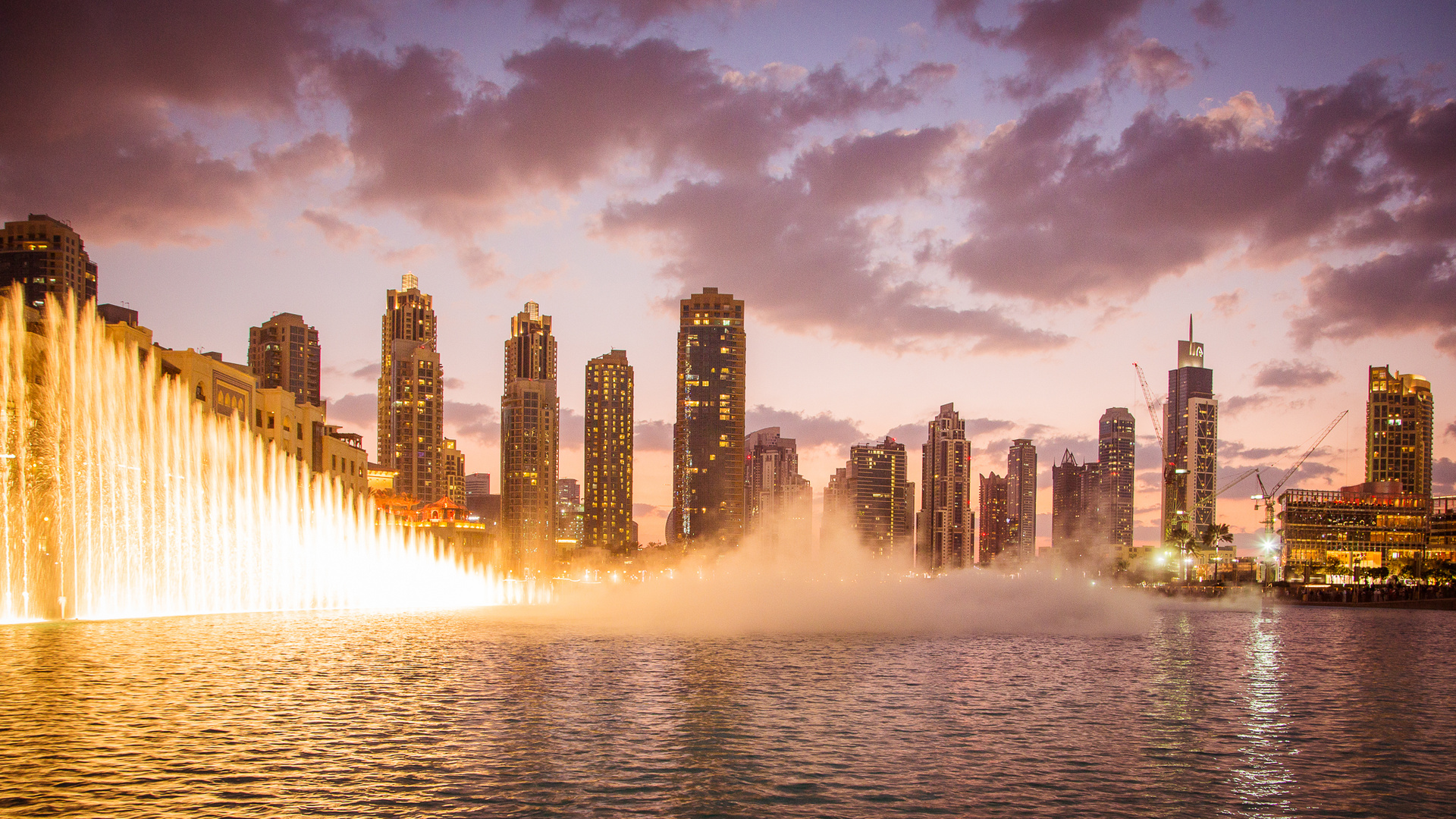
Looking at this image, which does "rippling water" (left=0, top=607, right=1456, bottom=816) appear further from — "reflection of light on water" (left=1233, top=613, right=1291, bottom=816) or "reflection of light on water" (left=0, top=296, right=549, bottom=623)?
"reflection of light on water" (left=0, top=296, right=549, bottom=623)

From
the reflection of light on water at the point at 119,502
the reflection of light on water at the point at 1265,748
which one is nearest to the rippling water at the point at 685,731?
the reflection of light on water at the point at 1265,748

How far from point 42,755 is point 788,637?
159ft

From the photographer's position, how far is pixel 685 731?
3216 cm

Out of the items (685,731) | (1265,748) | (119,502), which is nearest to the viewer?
(1265,748)

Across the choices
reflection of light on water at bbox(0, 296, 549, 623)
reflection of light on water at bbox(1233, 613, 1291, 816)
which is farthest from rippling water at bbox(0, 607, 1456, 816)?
reflection of light on water at bbox(0, 296, 549, 623)

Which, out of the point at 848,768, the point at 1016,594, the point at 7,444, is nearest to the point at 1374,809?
the point at 848,768

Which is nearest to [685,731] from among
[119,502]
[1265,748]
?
[1265,748]

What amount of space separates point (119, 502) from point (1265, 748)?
2636 inches

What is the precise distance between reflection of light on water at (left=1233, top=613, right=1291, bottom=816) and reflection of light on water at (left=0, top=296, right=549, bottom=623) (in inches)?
2487

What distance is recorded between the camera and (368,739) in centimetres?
2953

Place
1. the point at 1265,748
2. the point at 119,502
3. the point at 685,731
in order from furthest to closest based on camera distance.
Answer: the point at 119,502, the point at 685,731, the point at 1265,748

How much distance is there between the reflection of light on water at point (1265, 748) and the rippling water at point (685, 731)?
15 centimetres

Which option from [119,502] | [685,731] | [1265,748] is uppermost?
[119,502]

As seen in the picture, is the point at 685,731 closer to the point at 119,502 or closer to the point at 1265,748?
the point at 1265,748
